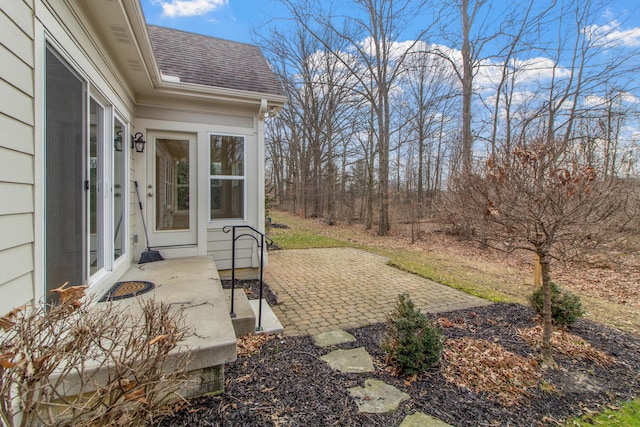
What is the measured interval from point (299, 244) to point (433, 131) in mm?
10922

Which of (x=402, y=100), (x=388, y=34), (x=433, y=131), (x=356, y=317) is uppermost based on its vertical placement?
(x=388, y=34)

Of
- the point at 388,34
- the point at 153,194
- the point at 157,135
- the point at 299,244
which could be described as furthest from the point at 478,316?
the point at 388,34

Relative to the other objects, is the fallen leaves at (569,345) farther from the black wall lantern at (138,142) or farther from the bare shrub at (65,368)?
the black wall lantern at (138,142)

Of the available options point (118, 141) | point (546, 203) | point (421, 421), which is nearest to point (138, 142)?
point (118, 141)

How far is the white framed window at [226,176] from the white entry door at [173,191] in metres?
0.28

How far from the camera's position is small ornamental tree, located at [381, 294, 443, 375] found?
248cm

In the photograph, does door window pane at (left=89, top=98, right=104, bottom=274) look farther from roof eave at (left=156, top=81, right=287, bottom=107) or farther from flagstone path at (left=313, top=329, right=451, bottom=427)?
flagstone path at (left=313, top=329, right=451, bottom=427)

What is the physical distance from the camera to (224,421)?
1878 millimetres

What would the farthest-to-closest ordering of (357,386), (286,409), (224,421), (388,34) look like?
(388,34) → (357,386) → (286,409) → (224,421)

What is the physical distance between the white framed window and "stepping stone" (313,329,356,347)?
268 cm

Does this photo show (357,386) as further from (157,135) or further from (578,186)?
(157,135)

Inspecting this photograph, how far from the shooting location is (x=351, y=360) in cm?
268

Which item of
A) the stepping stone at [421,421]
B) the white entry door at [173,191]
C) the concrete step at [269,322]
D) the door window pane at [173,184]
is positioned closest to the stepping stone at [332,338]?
the concrete step at [269,322]

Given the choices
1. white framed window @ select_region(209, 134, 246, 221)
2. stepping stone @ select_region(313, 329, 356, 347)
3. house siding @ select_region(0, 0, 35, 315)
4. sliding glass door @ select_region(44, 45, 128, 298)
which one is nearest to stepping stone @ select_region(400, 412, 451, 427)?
stepping stone @ select_region(313, 329, 356, 347)
